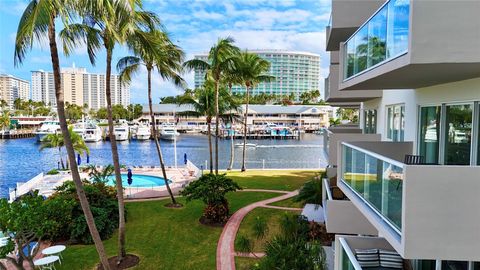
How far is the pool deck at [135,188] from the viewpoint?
985 inches

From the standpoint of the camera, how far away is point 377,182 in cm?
682

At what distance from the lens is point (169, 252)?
49.8 ft

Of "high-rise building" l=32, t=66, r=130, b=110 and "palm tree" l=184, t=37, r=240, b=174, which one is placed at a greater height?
"high-rise building" l=32, t=66, r=130, b=110

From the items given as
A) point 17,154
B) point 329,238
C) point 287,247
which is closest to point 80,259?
Result: point 287,247

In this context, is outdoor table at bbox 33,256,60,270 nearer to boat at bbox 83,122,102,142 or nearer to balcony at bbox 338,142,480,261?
balcony at bbox 338,142,480,261

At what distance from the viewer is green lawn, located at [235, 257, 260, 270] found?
Result: 44.0 ft

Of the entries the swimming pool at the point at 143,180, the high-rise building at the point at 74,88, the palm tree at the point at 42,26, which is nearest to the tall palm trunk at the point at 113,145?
the palm tree at the point at 42,26

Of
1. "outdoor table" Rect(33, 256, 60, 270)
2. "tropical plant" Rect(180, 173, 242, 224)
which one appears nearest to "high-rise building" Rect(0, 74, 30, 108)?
"tropical plant" Rect(180, 173, 242, 224)

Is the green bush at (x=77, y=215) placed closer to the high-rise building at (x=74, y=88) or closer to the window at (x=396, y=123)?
the window at (x=396, y=123)

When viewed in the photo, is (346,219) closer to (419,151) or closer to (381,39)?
(419,151)

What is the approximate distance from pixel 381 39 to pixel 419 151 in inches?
136

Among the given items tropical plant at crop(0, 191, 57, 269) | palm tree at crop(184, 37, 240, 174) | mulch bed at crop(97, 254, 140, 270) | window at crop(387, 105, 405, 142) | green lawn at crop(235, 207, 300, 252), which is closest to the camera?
window at crop(387, 105, 405, 142)

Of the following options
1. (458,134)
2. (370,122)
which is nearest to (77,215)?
(370,122)

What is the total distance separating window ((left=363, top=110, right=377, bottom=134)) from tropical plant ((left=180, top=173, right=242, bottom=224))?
7614mm
